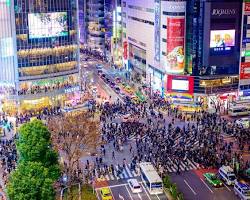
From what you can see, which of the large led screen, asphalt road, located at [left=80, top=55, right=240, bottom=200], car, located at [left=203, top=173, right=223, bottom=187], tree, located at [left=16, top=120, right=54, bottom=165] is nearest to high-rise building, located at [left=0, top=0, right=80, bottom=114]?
the large led screen

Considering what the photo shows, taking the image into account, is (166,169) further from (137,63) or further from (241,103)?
(137,63)

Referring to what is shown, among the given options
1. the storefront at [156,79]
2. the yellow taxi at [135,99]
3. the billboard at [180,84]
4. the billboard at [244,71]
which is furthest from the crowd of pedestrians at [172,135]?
the billboard at [244,71]

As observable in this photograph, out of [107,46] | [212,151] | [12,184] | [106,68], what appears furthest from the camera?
[107,46]

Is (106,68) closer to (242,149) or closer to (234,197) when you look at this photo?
(242,149)

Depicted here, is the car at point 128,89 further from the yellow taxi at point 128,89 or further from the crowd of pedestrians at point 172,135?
the crowd of pedestrians at point 172,135

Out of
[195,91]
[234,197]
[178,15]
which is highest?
[178,15]

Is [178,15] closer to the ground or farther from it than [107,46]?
farther from it

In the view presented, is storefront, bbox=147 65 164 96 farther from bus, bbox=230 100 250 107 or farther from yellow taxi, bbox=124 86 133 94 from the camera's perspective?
bus, bbox=230 100 250 107

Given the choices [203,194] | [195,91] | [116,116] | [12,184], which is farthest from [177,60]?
[12,184]
